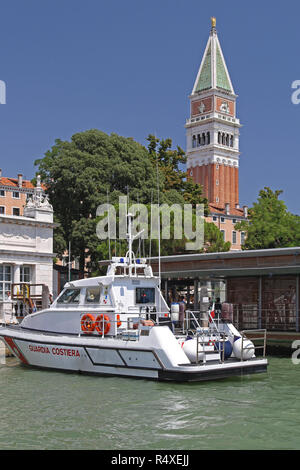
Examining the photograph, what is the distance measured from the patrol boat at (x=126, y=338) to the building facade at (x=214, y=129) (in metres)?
102

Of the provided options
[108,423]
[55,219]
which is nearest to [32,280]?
[55,219]


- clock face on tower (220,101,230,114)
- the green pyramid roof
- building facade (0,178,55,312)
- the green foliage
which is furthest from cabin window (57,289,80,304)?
clock face on tower (220,101,230,114)

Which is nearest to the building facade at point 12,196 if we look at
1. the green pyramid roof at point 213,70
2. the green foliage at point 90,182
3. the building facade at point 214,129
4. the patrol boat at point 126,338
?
the green foliage at point 90,182

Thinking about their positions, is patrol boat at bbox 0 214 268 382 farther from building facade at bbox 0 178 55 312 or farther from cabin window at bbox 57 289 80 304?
building facade at bbox 0 178 55 312

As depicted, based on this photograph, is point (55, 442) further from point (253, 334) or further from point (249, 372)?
point (253, 334)

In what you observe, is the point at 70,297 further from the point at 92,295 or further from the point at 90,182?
the point at 90,182

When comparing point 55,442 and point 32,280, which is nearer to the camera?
point 55,442

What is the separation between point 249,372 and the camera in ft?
57.8

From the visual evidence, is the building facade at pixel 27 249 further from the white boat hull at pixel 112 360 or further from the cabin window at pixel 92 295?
the cabin window at pixel 92 295

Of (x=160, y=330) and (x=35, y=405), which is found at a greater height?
(x=160, y=330)

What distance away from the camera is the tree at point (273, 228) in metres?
47.8

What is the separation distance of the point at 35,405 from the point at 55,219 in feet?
110

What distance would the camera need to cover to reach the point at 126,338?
17844 millimetres
